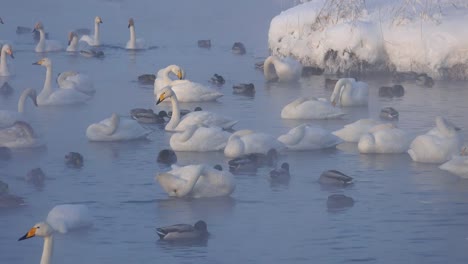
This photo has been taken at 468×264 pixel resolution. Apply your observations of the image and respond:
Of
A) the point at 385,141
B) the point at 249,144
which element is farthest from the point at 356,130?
the point at 249,144

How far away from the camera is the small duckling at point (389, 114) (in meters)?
18.3

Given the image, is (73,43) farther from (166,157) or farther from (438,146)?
(438,146)

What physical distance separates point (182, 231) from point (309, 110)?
7.18m

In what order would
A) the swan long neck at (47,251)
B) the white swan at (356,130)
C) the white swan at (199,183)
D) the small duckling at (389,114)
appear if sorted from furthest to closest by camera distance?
the small duckling at (389,114) < the white swan at (356,130) < the white swan at (199,183) < the swan long neck at (47,251)

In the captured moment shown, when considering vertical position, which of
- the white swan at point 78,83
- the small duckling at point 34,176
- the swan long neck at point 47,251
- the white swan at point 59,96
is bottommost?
the swan long neck at point 47,251

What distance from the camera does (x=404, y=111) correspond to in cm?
1923

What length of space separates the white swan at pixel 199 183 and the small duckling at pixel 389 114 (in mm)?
5780

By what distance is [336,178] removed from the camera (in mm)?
13648

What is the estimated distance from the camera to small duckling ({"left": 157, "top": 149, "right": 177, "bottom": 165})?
49.5 feet

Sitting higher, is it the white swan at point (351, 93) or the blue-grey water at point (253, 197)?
the white swan at point (351, 93)

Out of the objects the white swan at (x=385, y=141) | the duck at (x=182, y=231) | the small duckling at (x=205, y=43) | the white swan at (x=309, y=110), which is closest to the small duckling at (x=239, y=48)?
the small duckling at (x=205, y=43)

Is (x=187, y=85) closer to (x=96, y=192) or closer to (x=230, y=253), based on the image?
(x=96, y=192)

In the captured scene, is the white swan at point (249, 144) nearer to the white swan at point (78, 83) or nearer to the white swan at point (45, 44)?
the white swan at point (78, 83)

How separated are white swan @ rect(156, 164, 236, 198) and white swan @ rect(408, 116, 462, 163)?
2906 mm
